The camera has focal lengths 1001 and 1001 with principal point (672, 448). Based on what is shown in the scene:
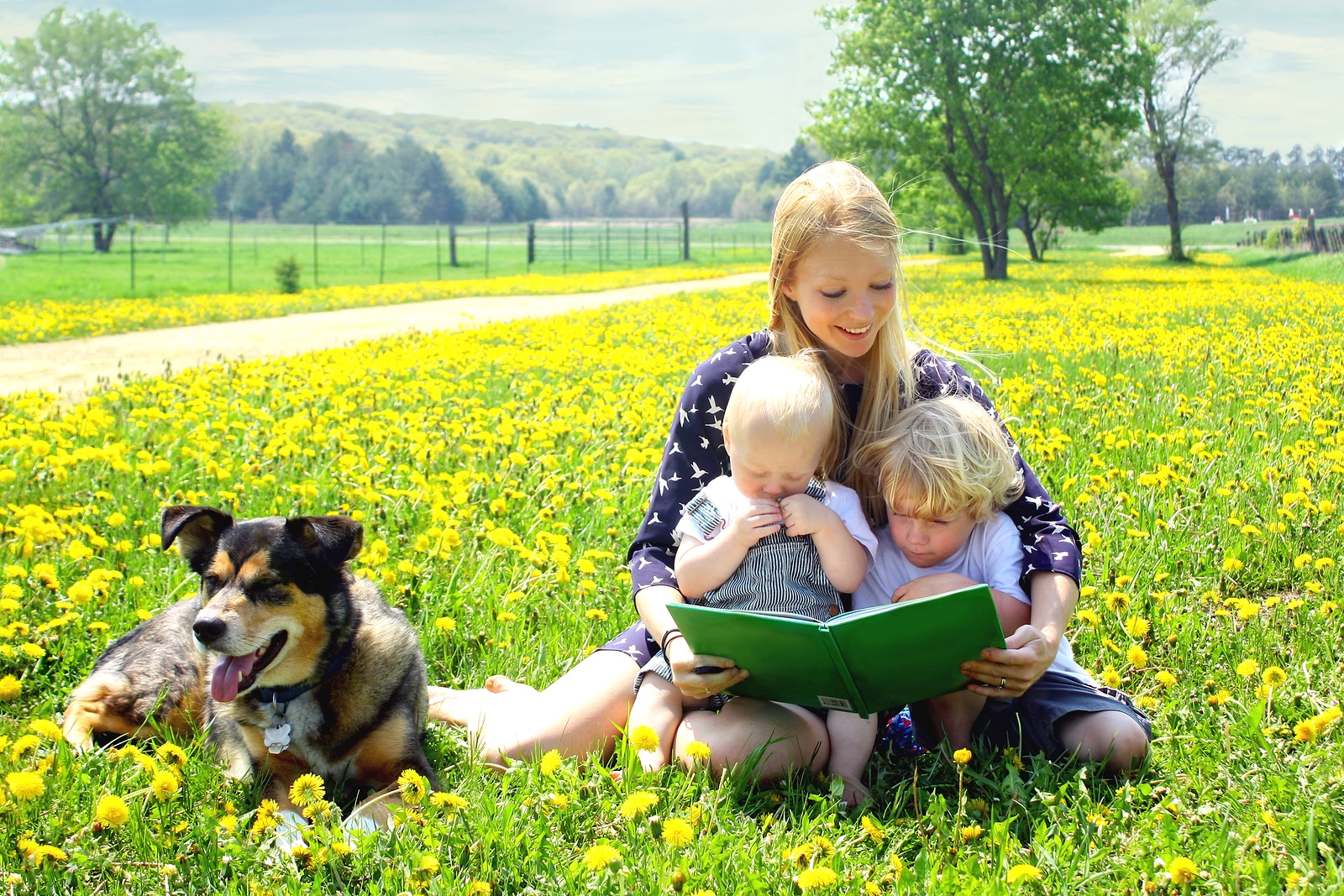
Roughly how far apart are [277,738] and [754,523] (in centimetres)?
140

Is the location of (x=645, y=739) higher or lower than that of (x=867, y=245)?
lower

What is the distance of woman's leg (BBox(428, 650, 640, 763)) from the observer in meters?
2.92

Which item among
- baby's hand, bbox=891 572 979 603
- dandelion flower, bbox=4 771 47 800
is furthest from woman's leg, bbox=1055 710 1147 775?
dandelion flower, bbox=4 771 47 800

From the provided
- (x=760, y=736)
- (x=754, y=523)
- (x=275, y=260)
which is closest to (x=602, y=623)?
(x=760, y=736)

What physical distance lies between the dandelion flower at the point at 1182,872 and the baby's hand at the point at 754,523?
1.18 metres

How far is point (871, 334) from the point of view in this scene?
3133mm

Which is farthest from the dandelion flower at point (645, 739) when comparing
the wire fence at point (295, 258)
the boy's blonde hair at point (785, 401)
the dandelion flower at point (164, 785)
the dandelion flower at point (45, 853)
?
the wire fence at point (295, 258)

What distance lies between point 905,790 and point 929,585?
541mm

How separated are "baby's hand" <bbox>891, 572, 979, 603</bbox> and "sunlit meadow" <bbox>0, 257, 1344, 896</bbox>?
1.58ft

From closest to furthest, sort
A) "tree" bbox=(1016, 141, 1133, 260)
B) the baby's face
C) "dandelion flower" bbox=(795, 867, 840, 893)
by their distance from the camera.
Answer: "dandelion flower" bbox=(795, 867, 840, 893)
the baby's face
"tree" bbox=(1016, 141, 1133, 260)

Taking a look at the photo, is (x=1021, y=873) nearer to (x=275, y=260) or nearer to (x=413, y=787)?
(x=413, y=787)

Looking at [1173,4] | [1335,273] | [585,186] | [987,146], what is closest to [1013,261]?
[987,146]

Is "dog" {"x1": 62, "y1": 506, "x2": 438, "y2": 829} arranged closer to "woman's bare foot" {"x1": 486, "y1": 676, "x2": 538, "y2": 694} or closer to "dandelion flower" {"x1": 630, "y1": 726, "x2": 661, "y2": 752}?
"woman's bare foot" {"x1": 486, "y1": 676, "x2": 538, "y2": 694}

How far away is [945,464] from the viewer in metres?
2.70
